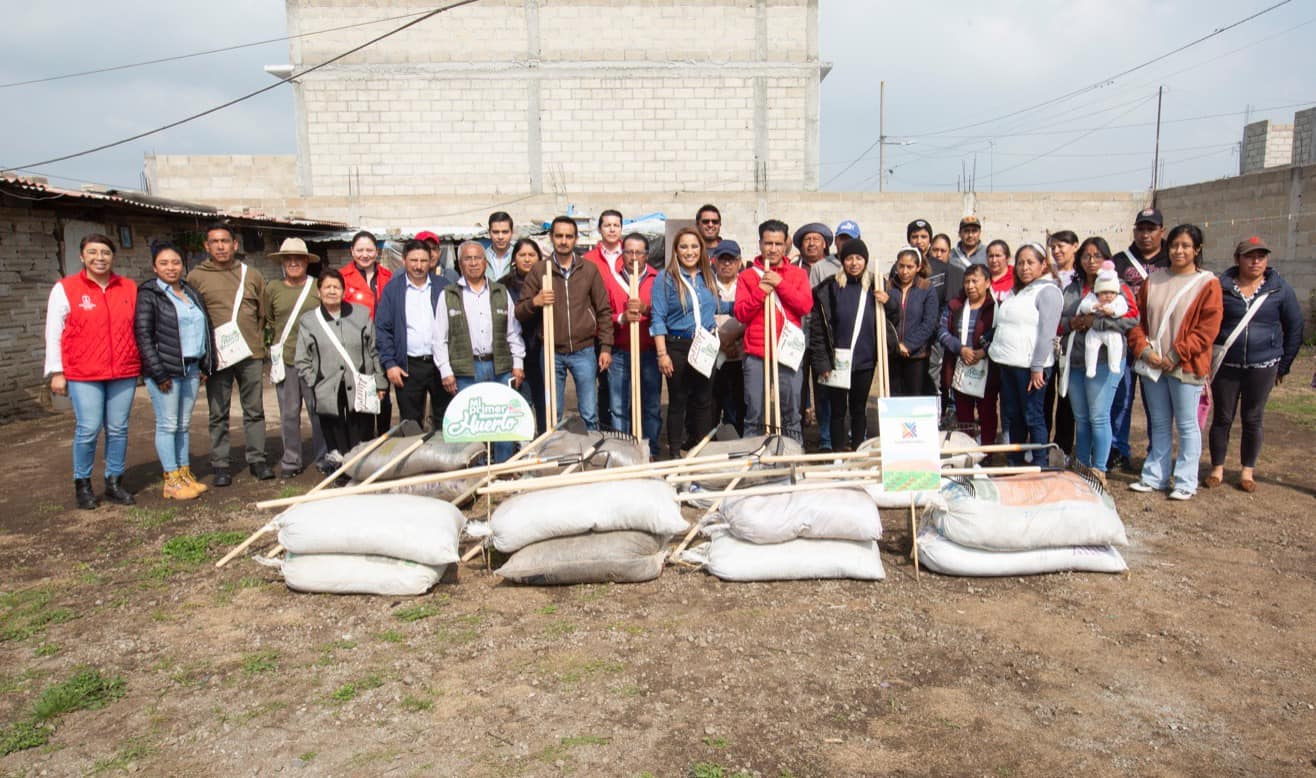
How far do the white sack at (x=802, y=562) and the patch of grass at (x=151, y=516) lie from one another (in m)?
3.77

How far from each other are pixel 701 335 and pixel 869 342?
49.5 inches

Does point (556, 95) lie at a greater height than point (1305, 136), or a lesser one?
greater

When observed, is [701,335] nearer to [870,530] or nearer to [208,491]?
[870,530]

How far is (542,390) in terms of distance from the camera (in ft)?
21.4

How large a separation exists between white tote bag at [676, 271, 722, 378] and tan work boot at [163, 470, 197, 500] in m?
3.77

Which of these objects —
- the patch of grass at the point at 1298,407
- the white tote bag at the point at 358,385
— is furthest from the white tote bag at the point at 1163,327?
the white tote bag at the point at 358,385

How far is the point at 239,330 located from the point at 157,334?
555 mm

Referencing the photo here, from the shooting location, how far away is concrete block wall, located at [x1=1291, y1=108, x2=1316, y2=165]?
14820mm

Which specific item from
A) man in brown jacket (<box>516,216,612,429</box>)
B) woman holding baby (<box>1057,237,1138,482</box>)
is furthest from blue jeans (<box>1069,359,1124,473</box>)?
man in brown jacket (<box>516,216,612,429</box>)

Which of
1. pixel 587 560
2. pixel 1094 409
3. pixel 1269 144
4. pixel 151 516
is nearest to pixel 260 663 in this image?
pixel 587 560

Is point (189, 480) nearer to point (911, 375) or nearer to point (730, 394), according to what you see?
point (730, 394)

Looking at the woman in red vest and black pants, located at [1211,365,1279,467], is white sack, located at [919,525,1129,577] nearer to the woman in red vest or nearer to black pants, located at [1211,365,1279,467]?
black pants, located at [1211,365,1279,467]

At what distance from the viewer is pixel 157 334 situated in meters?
5.52

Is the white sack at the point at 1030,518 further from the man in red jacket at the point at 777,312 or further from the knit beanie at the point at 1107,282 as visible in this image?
the knit beanie at the point at 1107,282
